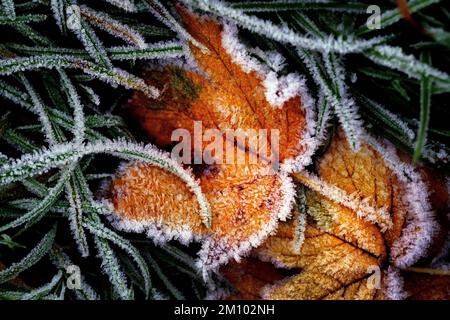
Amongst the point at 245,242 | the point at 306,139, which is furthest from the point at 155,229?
the point at 306,139

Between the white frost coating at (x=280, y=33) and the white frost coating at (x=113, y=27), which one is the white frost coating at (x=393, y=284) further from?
the white frost coating at (x=113, y=27)

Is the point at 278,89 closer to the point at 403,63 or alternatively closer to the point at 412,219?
the point at 403,63

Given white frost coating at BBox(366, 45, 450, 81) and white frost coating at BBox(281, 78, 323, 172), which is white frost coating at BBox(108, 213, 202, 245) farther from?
white frost coating at BBox(366, 45, 450, 81)

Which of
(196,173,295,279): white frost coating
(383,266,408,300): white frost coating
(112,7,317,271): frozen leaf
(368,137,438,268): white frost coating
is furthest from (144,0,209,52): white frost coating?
(383,266,408,300): white frost coating

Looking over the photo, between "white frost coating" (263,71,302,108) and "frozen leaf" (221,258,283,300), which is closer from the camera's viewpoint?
"white frost coating" (263,71,302,108)

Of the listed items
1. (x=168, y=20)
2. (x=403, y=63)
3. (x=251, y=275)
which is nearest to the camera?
(x=403, y=63)

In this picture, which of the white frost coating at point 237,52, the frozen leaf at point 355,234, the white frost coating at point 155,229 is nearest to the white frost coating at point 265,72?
the white frost coating at point 237,52
